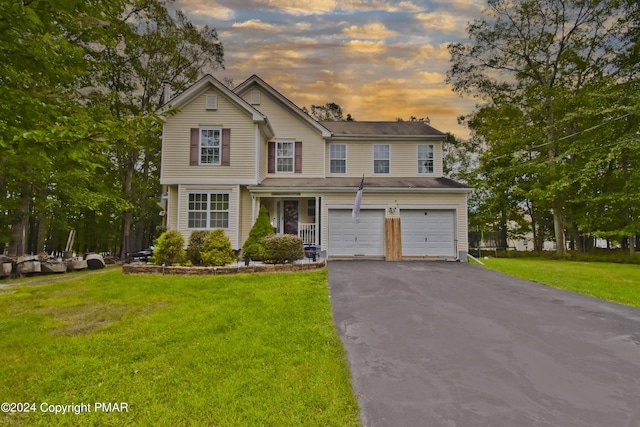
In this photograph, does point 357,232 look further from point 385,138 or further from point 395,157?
point 385,138

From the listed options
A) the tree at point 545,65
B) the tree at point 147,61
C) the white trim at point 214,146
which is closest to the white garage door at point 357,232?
the white trim at point 214,146

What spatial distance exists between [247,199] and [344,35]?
9.54 meters

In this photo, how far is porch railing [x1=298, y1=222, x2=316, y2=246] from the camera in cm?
1363

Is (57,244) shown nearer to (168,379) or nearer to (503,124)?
(168,379)

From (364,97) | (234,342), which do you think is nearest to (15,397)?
(234,342)

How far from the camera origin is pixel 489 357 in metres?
4.08

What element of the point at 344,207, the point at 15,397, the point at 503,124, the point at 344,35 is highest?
the point at 344,35

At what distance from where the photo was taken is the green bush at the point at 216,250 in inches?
397

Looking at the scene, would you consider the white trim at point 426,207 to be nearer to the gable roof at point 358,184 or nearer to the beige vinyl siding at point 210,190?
the gable roof at point 358,184

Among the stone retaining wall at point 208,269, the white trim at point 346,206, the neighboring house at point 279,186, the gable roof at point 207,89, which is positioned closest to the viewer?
the stone retaining wall at point 208,269

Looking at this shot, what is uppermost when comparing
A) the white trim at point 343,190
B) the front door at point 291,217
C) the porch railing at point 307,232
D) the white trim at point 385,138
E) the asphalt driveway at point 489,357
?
the white trim at point 385,138

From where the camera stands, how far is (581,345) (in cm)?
450

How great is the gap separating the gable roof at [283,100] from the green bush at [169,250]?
26.6 feet

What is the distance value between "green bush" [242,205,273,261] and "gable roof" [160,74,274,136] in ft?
13.3
